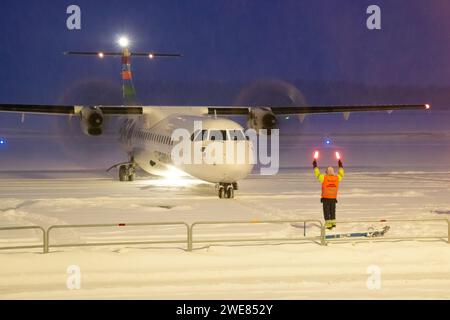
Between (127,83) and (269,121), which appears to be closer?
(269,121)

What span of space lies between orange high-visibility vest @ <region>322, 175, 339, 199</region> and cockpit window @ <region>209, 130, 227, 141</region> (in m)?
6.09

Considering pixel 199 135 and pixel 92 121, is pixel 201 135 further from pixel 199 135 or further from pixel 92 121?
pixel 92 121

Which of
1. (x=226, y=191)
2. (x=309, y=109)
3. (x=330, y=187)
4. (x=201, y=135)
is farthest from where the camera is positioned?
(x=309, y=109)

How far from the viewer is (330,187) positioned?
14.0 metres

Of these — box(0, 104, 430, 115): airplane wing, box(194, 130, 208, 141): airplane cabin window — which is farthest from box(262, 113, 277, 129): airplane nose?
box(194, 130, 208, 141): airplane cabin window

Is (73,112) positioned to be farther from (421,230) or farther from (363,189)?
(421,230)

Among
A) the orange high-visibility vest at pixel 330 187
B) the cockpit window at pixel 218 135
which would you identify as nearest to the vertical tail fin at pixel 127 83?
the cockpit window at pixel 218 135

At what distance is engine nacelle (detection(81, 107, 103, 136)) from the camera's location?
2550 cm

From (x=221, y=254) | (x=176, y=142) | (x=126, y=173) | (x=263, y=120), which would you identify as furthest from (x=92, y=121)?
(x=221, y=254)

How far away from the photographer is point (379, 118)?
5020 inches

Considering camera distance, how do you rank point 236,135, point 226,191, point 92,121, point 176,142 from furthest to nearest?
point 92,121 → point 176,142 → point 226,191 → point 236,135

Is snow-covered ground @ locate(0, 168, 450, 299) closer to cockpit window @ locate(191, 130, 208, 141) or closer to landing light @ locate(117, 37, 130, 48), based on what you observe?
cockpit window @ locate(191, 130, 208, 141)

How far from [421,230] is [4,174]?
22583 millimetres

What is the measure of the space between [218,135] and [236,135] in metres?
0.56
